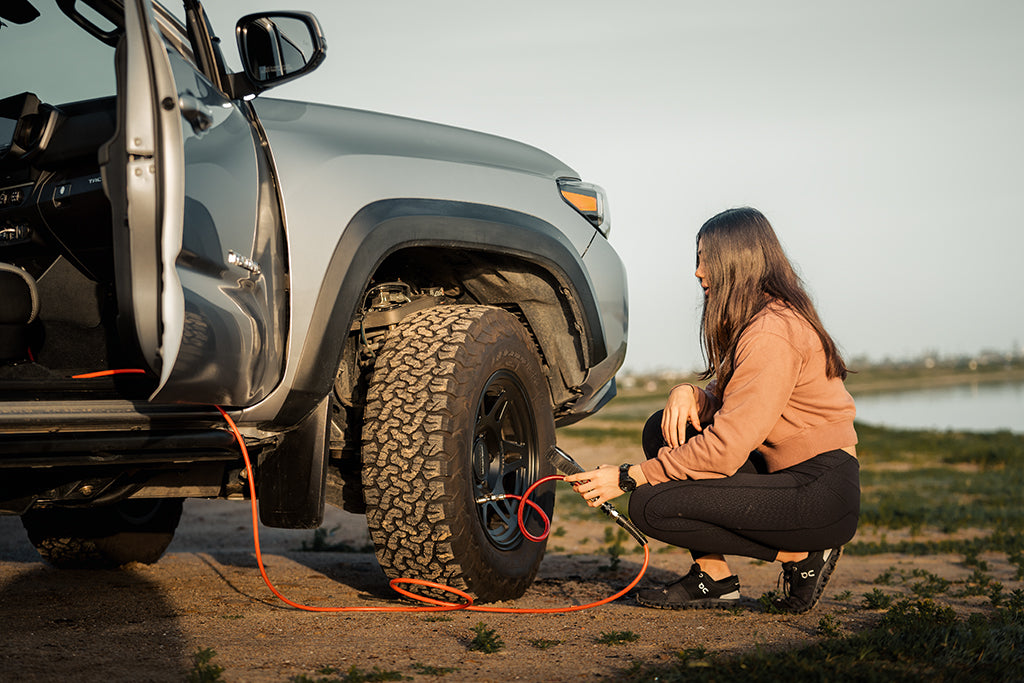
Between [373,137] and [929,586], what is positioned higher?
[373,137]

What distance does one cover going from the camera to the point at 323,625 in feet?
10.1

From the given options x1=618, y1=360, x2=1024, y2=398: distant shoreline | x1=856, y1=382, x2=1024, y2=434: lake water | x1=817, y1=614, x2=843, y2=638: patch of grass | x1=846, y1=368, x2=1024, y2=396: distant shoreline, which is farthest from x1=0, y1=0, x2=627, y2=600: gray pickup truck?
x1=846, y1=368, x2=1024, y2=396: distant shoreline

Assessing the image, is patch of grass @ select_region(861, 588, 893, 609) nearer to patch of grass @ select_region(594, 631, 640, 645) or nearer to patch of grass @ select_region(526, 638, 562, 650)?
patch of grass @ select_region(594, 631, 640, 645)

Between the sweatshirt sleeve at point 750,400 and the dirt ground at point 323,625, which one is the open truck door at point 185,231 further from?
the sweatshirt sleeve at point 750,400

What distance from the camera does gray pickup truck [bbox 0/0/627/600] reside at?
2410mm

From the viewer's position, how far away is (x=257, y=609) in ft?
11.1

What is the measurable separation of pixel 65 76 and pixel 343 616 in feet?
7.43

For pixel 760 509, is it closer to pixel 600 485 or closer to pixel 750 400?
pixel 750 400

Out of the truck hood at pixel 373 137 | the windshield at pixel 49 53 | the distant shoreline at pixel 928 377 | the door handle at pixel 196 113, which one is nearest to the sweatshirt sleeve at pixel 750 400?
the truck hood at pixel 373 137

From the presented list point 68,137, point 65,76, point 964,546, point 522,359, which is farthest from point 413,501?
point 964,546

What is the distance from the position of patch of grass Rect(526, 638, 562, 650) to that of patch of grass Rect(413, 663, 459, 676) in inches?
15.4

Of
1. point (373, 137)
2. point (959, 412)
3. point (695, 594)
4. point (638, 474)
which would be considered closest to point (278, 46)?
point (373, 137)

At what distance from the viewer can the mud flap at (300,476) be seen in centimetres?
293

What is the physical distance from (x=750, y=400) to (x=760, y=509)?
412 millimetres
